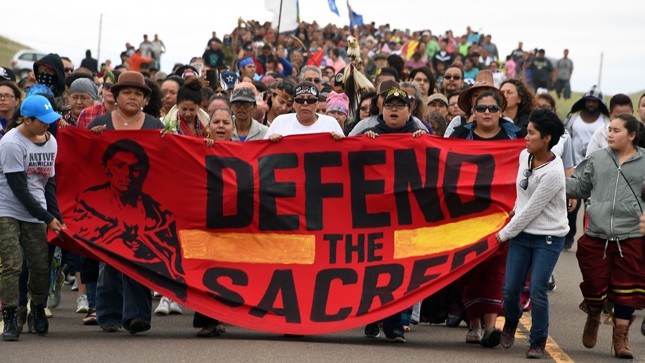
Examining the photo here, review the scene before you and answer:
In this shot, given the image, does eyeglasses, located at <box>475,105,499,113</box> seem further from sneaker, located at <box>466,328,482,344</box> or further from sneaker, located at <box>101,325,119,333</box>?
sneaker, located at <box>101,325,119,333</box>

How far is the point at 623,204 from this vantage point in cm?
1029

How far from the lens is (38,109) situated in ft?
33.6

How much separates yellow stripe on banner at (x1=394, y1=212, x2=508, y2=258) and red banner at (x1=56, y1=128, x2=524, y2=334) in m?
0.01

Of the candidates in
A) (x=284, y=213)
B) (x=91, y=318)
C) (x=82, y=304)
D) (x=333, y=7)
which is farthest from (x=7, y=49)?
(x=284, y=213)

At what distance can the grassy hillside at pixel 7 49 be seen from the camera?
74287 mm

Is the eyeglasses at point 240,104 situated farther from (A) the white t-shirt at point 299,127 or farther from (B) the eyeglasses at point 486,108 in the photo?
(B) the eyeglasses at point 486,108

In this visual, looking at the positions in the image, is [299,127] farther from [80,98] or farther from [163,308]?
[80,98]

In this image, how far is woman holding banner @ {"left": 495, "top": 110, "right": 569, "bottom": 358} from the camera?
9.84 m

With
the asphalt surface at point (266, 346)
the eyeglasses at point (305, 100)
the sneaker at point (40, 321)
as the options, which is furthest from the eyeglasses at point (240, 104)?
the sneaker at point (40, 321)

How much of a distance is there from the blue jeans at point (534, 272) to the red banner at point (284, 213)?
60 centimetres

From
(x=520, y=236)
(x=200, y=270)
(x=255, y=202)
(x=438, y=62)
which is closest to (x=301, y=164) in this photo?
(x=255, y=202)

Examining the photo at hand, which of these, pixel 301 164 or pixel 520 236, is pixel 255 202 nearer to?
pixel 301 164

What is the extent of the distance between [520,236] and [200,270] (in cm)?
271

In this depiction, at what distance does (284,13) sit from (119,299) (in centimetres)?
1493
